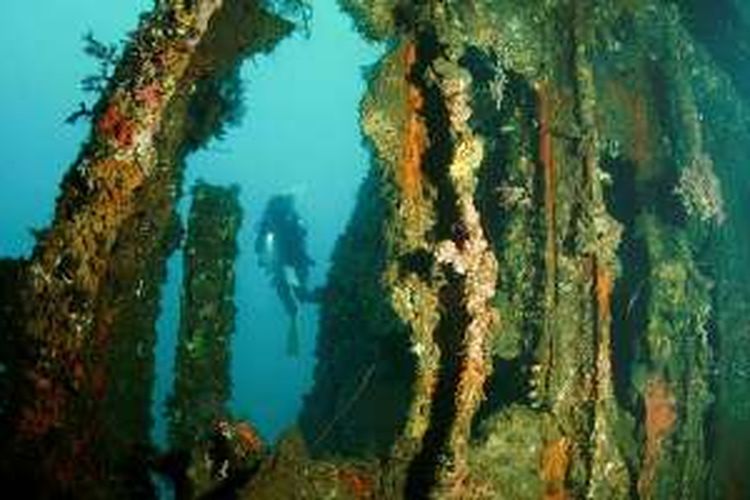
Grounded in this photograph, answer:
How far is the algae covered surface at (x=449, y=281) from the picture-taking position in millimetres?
3957

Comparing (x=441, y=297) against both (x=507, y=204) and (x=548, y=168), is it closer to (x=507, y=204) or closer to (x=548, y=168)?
(x=507, y=204)

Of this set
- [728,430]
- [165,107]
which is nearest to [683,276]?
[728,430]

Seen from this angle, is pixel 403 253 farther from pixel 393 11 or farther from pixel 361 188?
pixel 361 188

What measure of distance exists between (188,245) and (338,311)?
3656mm

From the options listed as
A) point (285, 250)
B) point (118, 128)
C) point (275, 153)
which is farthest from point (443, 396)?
point (275, 153)

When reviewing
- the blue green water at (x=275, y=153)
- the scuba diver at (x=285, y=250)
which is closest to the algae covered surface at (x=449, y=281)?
the scuba diver at (x=285, y=250)

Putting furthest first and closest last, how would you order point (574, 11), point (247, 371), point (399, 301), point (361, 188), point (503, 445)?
point (247, 371) < point (361, 188) < point (574, 11) < point (503, 445) < point (399, 301)

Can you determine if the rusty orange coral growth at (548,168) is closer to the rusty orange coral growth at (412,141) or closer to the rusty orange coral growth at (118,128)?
the rusty orange coral growth at (412,141)

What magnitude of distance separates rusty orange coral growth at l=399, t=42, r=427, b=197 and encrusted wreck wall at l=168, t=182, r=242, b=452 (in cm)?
114

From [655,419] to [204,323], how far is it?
122 inches

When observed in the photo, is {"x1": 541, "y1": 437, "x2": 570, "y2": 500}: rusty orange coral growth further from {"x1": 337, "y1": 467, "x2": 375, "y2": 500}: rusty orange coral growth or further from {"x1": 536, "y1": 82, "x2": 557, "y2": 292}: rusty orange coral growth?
{"x1": 337, "y1": 467, "x2": 375, "y2": 500}: rusty orange coral growth

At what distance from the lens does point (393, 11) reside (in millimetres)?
5332

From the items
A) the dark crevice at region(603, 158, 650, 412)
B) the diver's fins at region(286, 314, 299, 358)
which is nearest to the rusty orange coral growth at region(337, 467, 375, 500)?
the dark crevice at region(603, 158, 650, 412)

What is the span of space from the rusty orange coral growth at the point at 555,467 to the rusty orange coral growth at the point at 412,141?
168cm
